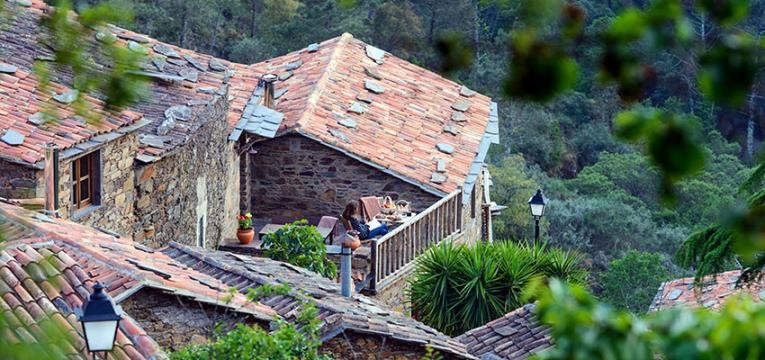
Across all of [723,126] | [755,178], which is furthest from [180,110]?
[723,126]

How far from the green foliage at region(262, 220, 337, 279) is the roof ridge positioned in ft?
Result: 11.7

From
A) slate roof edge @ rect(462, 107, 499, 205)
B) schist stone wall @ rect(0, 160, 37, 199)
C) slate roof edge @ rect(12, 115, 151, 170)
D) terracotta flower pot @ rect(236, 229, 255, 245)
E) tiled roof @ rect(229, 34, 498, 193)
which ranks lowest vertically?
terracotta flower pot @ rect(236, 229, 255, 245)

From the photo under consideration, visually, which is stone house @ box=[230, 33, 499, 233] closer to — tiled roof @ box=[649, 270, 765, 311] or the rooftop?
the rooftop

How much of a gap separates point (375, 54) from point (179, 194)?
8812 mm

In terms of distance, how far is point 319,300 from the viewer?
1199 centimetres

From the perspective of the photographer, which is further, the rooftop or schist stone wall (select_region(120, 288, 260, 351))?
the rooftop

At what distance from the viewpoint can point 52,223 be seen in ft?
35.9

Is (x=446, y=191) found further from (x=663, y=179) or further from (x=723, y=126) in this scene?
(x=723, y=126)

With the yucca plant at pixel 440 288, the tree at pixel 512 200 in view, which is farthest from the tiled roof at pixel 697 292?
the tree at pixel 512 200

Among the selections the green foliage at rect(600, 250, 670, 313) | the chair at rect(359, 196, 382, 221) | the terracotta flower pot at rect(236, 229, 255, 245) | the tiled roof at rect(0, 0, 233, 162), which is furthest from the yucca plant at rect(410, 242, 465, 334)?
the green foliage at rect(600, 250, 670, 313)

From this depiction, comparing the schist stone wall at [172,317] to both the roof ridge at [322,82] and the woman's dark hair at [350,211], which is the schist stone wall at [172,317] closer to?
the woman's dark hair at [350,211]

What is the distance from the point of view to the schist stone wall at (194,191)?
15.1 meters

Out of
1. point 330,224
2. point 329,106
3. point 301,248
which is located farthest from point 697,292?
point 329,106

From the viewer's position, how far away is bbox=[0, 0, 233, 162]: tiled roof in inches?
555
